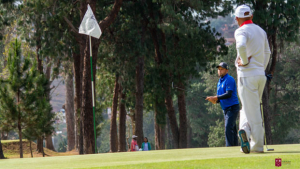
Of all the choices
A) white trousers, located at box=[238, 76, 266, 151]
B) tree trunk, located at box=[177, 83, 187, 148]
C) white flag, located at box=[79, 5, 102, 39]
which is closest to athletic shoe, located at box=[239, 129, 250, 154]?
white trousers, located at box=[238, 76, 266, 151]

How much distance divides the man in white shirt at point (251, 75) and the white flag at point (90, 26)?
8.52m

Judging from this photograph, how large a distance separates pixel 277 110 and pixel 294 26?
2193 centimetres

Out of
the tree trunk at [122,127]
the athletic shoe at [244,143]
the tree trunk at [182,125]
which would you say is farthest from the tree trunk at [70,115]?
the athletic shoe at [244,143]

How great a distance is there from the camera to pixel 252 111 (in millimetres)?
7113

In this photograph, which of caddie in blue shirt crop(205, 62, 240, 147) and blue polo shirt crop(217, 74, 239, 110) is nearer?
blue polo shirt crop(217, 74, 239, 110)

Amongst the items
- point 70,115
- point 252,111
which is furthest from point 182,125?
point 252,111

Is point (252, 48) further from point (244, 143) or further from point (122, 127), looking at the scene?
point (122, 127)

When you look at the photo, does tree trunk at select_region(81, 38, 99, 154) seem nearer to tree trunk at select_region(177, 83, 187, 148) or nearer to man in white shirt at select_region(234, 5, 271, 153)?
tree trunk at select_region(177, 83, 187, 148)

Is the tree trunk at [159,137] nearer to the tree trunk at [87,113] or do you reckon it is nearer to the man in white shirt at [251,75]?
the tree trunk at [87,113]

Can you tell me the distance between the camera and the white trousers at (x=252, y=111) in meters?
7.07

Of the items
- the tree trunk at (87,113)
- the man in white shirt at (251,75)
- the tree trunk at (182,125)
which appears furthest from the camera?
the tree trunk at (182,125)

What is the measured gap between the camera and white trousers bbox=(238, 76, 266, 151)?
7066mm

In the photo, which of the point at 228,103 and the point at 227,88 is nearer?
the point at 227,88

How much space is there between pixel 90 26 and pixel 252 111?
359 inches
